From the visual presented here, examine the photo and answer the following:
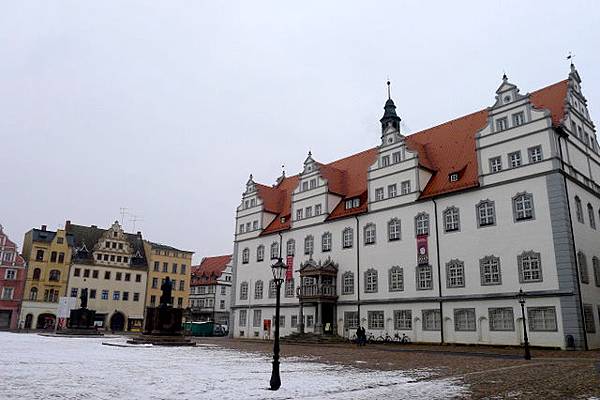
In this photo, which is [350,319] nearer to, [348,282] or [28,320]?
[348,282]

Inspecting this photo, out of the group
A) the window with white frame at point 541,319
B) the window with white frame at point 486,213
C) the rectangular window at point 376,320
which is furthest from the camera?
the rectangular window at point 376,320

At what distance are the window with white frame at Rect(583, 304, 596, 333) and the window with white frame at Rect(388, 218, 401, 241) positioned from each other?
1514 centimetres

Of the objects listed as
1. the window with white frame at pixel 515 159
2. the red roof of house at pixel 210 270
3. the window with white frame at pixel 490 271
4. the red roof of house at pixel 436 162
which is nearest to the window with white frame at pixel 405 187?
the red roof of house at pixel 436 162

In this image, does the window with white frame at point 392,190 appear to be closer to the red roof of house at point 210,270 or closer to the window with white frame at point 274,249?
the window with white frame at point 274,249

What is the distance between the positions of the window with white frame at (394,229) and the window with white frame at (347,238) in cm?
462

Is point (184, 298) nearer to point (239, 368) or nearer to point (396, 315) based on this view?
point (396, 315)

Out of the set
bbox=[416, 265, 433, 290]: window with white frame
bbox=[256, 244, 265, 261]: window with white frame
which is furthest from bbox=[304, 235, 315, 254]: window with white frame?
bbox=[416, 265, 433, 290]: window with white frame

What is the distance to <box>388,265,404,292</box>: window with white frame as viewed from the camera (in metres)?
42.0

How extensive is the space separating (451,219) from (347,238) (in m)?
11.5

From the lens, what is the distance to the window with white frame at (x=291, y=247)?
177ft

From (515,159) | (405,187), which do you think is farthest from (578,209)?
(405,187)

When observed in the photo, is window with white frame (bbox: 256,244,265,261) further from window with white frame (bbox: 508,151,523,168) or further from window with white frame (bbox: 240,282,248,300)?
window with white frame (bbox: 508,151,523,168)

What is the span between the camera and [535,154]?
116 feet

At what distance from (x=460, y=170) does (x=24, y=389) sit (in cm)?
3611
